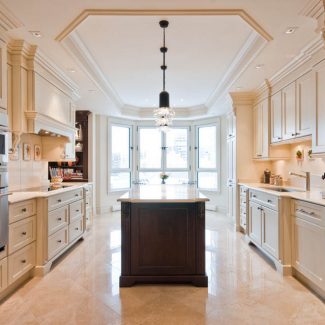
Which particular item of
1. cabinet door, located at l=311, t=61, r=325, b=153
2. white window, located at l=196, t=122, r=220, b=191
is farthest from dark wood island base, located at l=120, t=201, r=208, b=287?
white window, located at l=196, t=122, r=220, b=191

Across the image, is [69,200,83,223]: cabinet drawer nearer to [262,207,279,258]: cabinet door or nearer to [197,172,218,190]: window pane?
[262,207,279,258]: cabinet door

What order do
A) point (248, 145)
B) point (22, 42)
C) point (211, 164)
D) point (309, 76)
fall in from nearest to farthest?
1. point (22, 42)
2. point (309, 76)
3. point (248, 145)
4. point (211, 164)

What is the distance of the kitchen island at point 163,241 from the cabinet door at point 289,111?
1761 mm

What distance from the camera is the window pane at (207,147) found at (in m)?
6.96

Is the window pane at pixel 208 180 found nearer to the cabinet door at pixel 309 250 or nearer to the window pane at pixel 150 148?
the window pane at pixel 150 148

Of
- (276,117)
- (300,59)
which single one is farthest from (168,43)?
(276,117)

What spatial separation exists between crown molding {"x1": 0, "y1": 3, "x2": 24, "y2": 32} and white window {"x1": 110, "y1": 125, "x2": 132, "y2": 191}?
4366 mm

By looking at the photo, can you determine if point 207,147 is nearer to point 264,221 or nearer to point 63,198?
point 264,221

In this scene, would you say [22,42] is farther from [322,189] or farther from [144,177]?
[144,177]

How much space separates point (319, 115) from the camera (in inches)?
110

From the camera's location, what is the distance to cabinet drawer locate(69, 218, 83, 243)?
12.1 feet

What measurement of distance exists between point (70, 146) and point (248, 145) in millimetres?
3216

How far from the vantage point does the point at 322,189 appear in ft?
10.7

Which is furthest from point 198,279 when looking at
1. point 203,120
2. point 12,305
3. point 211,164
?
point 203,120
